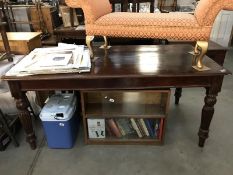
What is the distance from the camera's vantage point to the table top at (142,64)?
119 centimetres

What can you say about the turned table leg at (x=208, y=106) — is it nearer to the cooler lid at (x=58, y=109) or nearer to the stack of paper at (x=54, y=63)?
the stack of paper at (x=54, y=63)

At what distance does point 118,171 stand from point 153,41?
200 centimetres

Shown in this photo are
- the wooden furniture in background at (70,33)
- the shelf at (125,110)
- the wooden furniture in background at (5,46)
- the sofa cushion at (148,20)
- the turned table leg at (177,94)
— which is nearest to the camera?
the sofa cushion at (148,20)

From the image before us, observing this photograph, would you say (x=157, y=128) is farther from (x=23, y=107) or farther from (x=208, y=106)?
(x=23, y=107)

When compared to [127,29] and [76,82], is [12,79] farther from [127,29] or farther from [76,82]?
[127,29]

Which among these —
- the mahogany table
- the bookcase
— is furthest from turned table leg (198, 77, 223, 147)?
the bookcase

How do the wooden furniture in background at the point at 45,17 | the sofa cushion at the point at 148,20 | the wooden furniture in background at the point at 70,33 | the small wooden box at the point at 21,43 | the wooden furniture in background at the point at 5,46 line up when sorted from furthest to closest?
the wooden furniture in background at the point at 45,17 → the wooden furniture in background at the point at 70,33 → the small wooden box at the point at 21,43 → the wooden furniture in background at the point at 5,46 → the sofa cushion at the point at 148,20

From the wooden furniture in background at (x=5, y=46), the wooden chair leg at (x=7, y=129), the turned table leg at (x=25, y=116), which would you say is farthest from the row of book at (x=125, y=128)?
the wooden furniture in background at (x=5, y=46)

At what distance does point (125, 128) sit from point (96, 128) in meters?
0.22

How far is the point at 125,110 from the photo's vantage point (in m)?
1.46

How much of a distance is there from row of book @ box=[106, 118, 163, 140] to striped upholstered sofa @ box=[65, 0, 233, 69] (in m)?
0.52

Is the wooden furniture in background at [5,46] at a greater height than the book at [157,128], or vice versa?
the wooden furniture in background at [5,46]

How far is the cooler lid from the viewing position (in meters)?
1.38

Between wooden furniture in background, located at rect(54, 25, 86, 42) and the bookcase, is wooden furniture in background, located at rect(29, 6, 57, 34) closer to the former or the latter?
wooden furniture in background, located at rect(54, 25, 86, 42)
